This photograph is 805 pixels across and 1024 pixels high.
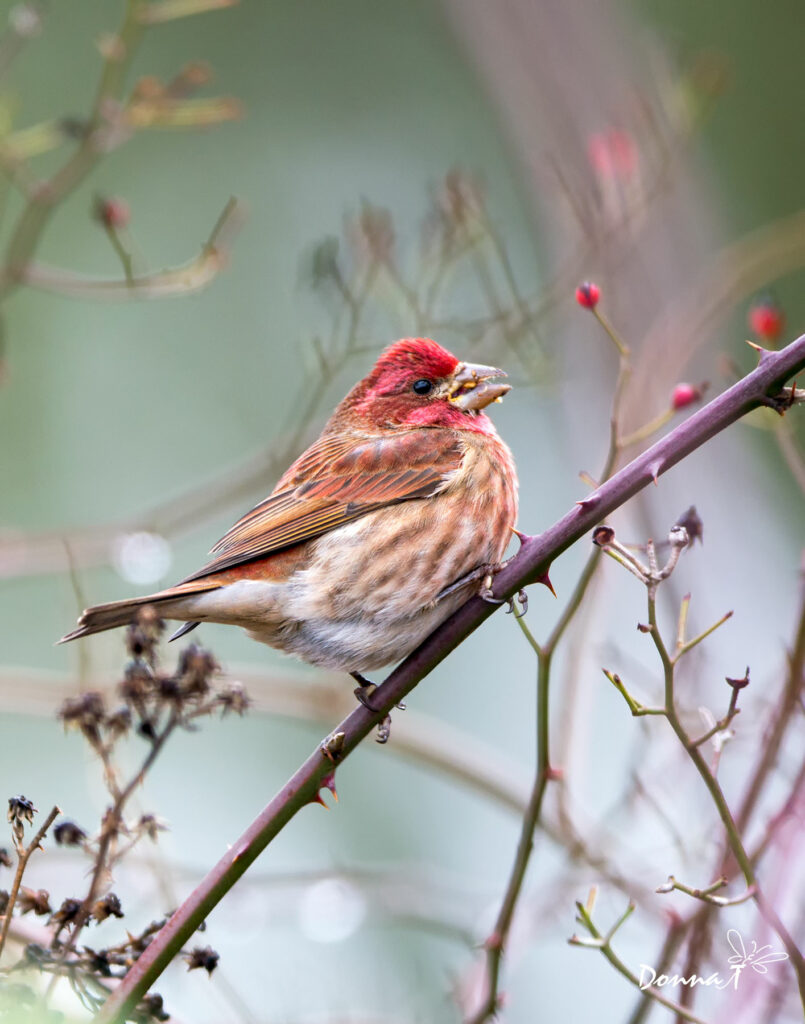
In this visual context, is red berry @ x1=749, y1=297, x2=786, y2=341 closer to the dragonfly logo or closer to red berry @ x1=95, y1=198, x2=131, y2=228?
the dragonfly logo

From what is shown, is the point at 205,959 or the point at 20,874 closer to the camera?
the point at 20,874

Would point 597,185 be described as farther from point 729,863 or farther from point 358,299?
point 729,863

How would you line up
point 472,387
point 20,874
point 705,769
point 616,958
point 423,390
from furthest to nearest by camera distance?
point 423,390
point 472,387
point 616,958
point 705,769
point 20,874

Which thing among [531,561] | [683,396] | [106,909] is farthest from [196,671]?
[683,396]

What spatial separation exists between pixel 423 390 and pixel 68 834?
250cm

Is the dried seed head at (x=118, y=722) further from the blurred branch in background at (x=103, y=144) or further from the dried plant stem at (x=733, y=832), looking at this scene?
the blurred branch in background at (x=103, y=144)

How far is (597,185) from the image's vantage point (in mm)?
5477

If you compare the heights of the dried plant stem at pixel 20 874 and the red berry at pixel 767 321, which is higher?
the red berry at pixel 767 321

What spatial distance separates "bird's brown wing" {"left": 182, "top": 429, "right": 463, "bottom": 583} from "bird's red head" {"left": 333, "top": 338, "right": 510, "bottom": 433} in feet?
0.43

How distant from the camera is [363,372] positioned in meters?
5.28

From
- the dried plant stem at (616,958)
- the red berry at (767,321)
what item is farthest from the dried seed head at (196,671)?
the red berry at (767,321)

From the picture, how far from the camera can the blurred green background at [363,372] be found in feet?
15.5

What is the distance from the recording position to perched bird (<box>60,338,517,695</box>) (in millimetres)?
3949

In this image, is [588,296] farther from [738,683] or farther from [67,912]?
[67,912]
